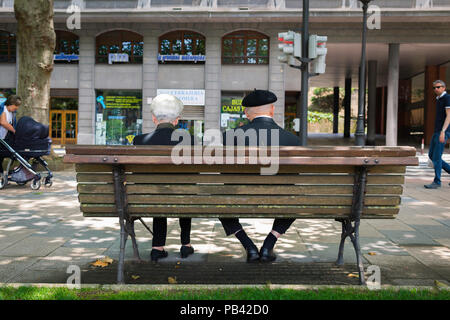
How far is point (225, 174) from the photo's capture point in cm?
343

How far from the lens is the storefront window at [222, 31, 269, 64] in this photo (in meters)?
24.0

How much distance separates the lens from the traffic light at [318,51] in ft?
37.3

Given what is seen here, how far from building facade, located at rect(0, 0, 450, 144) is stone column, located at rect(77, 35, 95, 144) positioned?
54mm

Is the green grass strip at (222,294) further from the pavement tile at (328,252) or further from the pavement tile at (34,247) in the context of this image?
the pavement tile at (34,247)

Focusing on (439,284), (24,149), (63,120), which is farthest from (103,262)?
(63,120)

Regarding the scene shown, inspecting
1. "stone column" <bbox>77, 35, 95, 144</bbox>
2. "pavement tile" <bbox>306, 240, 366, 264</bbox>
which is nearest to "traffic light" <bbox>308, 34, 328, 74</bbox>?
"pavement tile" <bbox>306, 240, 366, 264</bbox>

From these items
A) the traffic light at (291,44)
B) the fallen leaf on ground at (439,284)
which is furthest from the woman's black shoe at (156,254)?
the traffic light at (291,44)

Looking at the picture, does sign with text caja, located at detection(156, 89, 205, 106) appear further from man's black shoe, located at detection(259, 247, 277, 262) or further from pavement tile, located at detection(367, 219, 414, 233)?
man's black shoe, located at detection(259, 247, 277, 262)

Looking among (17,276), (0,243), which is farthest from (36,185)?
(17,276)

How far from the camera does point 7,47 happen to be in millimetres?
24875

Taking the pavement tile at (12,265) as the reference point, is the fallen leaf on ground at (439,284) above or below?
above

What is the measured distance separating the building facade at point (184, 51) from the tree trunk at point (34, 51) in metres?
11.3

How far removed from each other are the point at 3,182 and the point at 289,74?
69.5 feet
